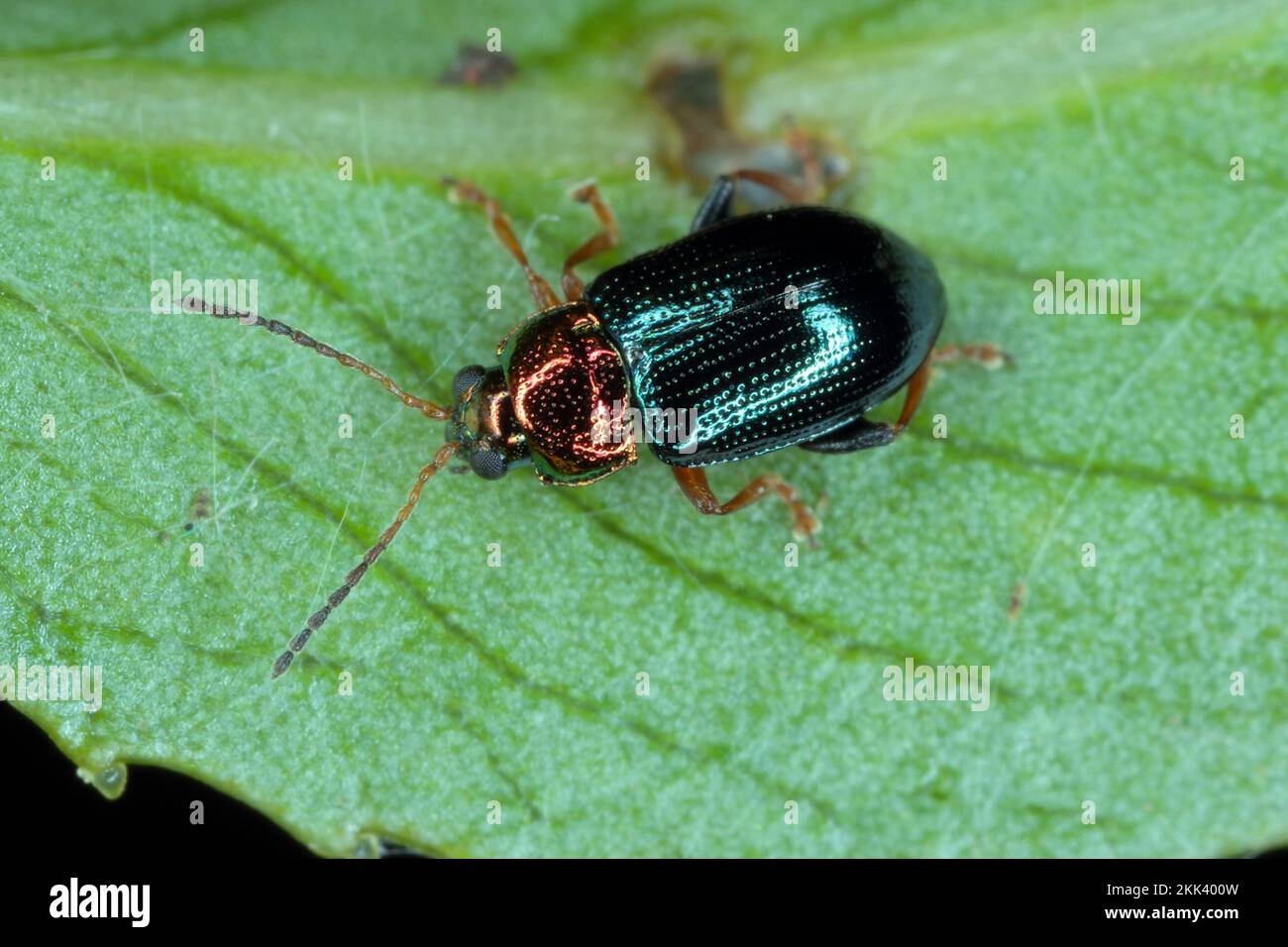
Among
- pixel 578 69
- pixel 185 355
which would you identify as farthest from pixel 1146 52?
pixel 185 355

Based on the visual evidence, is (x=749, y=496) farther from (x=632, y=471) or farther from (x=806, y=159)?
(x=806, y=159)

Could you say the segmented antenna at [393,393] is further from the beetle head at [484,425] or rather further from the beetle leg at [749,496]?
the beetle leg at [749,496]

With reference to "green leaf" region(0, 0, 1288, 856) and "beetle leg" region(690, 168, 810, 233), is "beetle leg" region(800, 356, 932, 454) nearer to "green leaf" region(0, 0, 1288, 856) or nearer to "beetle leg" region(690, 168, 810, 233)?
"green leaf" region(0, 0, 1288, 856)

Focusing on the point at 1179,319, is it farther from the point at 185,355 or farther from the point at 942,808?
the point at 185,355

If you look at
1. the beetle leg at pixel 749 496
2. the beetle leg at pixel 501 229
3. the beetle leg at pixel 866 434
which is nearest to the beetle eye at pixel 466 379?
the beetle leg at pixel 501 229

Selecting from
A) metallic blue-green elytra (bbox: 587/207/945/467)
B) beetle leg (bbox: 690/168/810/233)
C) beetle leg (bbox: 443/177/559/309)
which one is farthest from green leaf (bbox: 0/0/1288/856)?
metallic blue-green elytra (bbox: 587/207/945/467)

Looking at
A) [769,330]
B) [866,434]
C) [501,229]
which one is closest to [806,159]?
[769,330]

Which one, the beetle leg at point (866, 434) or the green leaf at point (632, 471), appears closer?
the green leaf at point (632, 471)
